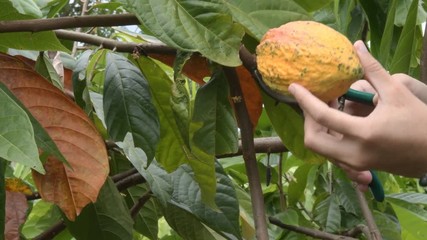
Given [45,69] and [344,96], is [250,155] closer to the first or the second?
[344,96]

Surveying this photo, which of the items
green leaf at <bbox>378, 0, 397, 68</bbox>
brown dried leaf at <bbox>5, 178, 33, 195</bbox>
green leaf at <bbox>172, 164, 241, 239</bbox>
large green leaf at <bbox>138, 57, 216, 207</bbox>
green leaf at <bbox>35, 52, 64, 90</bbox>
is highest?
green leaf at <bbox>378, 0, 397, 68</bbox>

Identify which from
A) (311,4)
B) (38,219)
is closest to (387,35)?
(311,4)

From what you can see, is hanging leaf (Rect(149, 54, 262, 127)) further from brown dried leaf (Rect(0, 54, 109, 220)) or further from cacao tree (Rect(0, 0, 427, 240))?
brown dried leaf (Rect(0, 54, 109, 220))

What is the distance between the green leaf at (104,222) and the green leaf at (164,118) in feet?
0.39

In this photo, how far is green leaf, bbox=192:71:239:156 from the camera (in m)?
0.83

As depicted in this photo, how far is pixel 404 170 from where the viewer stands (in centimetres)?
73

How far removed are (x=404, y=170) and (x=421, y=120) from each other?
6 cm

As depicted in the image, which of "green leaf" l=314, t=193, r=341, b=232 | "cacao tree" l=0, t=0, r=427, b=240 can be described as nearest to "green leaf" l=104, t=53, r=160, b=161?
"cacao tree" l=0, t=0, r=427, b=240

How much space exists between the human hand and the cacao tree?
0.08 meters

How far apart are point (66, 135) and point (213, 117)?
193mm

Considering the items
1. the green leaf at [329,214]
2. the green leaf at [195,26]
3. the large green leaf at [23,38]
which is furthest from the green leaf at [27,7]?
the green leaf at [329,214]

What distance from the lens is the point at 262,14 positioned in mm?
791

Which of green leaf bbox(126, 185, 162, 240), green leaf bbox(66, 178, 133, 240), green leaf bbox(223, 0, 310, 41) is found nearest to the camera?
green leaf bbox(223, 0, 310, 41)

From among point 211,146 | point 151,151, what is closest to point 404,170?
point 211,146
